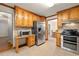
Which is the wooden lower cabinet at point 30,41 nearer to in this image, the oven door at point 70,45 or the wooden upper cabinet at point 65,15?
the oven door at point 70,45

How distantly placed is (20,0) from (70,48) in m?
3.26

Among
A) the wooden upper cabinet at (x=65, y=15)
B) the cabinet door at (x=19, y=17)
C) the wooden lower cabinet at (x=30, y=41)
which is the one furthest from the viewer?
the wooden lower cabinet at (x=30, y=41)

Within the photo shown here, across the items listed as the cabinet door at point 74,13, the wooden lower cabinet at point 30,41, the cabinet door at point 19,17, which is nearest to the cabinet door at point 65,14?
the cabinet door at point 74,13

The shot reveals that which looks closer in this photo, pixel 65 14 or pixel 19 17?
pixel 19 17

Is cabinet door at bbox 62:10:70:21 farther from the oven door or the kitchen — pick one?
the oven door

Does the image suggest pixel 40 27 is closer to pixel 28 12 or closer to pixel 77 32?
pixel 28 12

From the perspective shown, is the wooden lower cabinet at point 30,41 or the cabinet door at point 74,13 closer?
the cabinet door at point 74,13

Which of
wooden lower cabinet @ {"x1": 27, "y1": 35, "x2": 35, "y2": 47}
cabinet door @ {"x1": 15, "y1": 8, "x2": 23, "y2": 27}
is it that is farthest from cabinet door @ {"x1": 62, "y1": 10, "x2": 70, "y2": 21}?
cabinet door @ {"x1": 15, "y1": 8, "x2": 23, "y2": 27}

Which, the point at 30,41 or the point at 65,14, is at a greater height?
the point at 65,14

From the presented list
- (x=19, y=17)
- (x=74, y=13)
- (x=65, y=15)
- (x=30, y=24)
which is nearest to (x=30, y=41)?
(x=30, y=24)

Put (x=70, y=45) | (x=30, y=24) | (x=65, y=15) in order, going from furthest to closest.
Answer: (x=30, y=24)
(x=65, y=15)
(x=70, y=45)

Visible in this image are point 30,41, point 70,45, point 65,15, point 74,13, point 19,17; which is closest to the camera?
point 70,45

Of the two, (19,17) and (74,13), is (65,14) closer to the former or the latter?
(74,13)

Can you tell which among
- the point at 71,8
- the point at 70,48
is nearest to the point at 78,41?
the point at 70,48
